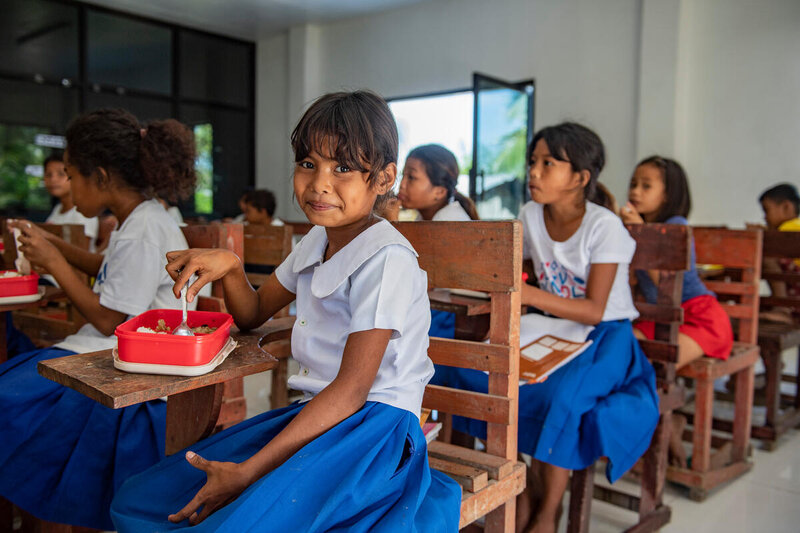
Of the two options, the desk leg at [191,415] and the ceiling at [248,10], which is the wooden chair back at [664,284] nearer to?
the desk leg at [191,415]

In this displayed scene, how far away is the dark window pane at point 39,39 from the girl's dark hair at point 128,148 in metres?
6.85

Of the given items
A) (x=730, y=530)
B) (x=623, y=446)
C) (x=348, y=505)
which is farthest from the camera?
(x=730, y=530)

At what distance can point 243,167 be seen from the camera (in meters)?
9.47

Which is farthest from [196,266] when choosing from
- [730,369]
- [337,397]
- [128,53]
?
[128,53]

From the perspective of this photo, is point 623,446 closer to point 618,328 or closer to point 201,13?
point 618,328

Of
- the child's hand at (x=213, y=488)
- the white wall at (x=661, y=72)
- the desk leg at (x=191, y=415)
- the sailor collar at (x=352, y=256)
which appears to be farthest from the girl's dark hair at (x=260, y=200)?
the child's hand at (x=213, y=488)

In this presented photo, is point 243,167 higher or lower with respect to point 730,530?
higher

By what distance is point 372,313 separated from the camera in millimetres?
1039

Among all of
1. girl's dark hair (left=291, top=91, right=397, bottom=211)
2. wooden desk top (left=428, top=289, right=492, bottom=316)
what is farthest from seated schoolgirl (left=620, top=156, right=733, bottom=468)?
girl's dark hair (left=291, top=91, right=397, bottom=211)

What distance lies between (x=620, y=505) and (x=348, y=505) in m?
1.50

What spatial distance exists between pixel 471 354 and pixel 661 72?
5156 millimetres

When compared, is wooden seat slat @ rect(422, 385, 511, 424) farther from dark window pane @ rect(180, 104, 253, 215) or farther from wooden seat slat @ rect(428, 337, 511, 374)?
dark window pane @ rect(180, 104, 253, 215)

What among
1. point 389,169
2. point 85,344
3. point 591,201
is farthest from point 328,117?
point 591,201

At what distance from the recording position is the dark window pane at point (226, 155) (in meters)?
9.05
